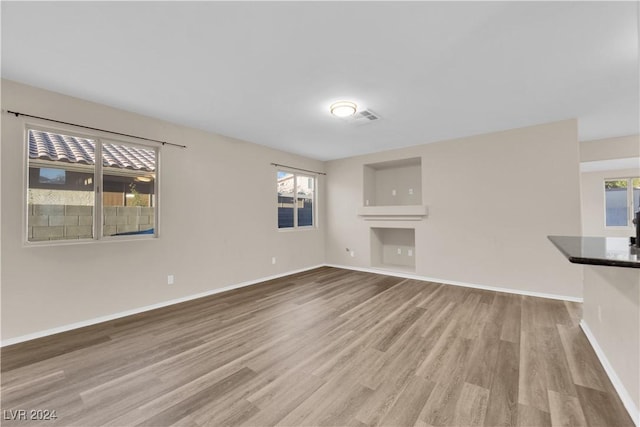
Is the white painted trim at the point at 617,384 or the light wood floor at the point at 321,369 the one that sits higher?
the white painted trim at the point at 617,384

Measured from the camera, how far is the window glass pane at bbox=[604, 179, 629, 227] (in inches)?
241

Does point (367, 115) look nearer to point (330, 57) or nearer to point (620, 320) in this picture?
point (330, 57)

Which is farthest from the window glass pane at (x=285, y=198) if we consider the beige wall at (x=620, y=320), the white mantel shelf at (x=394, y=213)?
the beige wall at (x=620, y=320)

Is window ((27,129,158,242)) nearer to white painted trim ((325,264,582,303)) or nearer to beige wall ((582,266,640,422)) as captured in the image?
white painted trim ((325,264,582,303))

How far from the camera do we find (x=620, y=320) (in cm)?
175

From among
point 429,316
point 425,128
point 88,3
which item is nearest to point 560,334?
point 429,316

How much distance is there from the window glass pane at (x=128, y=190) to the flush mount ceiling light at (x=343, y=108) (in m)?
2.62

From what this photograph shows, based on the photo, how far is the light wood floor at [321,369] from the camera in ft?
5.25

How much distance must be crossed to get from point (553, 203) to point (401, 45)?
11.4ft

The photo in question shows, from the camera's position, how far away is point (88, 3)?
1643 millimetres

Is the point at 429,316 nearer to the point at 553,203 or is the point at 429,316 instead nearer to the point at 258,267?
the point at 553,203

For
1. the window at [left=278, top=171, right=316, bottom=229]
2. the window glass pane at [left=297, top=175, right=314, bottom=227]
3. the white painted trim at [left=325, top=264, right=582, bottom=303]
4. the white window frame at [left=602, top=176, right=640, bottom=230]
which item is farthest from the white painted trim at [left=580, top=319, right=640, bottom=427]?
the white window frame at [left=602, top=176, right=640, bottom=230]

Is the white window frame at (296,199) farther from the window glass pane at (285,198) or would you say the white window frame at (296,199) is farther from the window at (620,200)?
the window at (620,200)

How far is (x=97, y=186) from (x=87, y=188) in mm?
95
